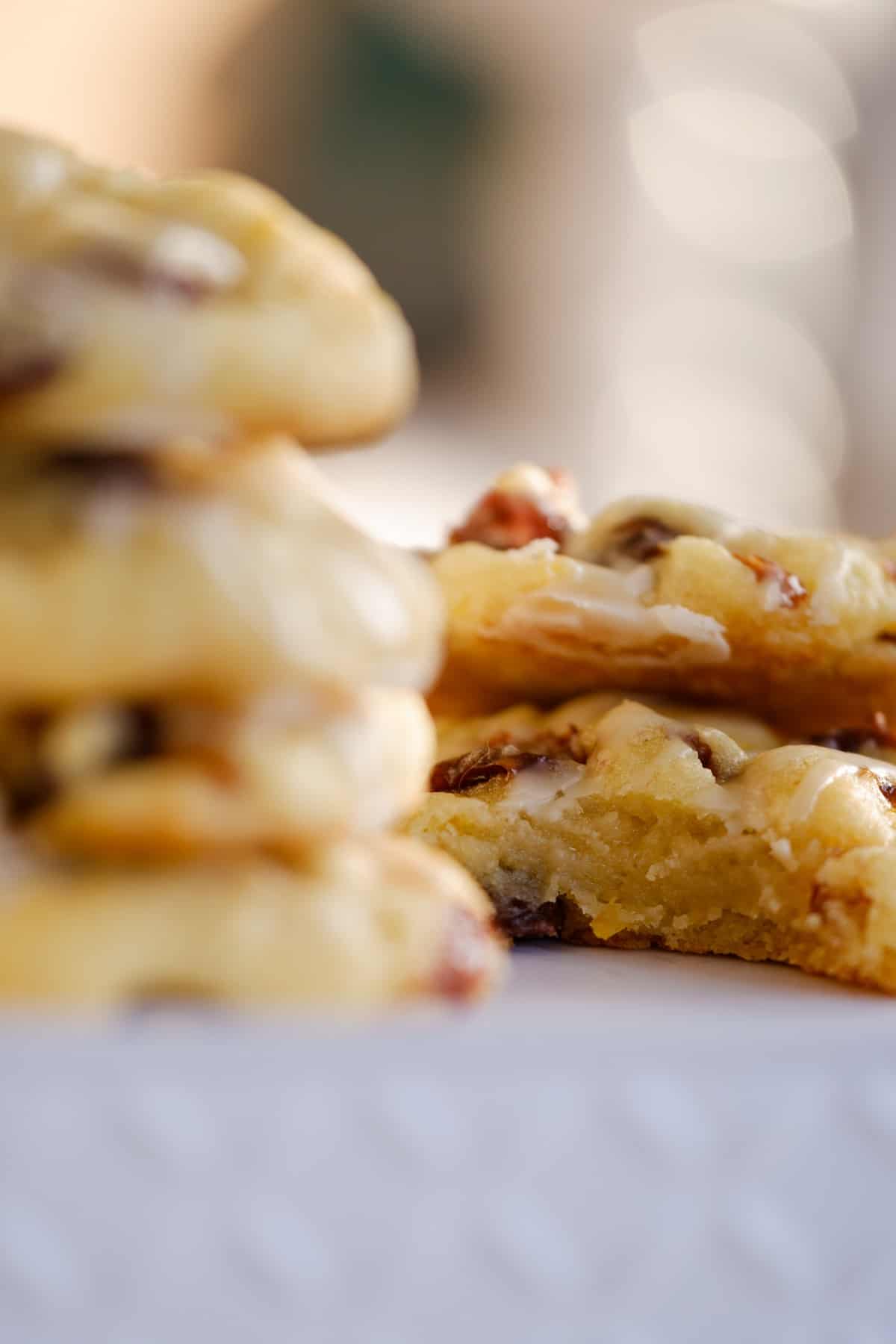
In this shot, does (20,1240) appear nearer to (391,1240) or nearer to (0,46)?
(391,1240)

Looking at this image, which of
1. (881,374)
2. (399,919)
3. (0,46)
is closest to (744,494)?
(881,374)

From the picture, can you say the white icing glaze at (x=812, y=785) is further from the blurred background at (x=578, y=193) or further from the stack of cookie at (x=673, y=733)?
the blurred background at (x=578, y=193)

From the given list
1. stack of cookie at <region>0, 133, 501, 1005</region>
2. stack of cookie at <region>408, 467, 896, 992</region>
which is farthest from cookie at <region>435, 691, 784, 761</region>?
stack of cookie at <region>0, 133, 501, 1005</region>

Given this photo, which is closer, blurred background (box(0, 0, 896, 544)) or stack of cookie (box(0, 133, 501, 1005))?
stack of cookie (box(0, 133, 501, 1005))

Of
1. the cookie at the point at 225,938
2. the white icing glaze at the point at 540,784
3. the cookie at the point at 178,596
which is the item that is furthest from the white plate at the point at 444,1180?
the white icing glaze at the point at 540,784

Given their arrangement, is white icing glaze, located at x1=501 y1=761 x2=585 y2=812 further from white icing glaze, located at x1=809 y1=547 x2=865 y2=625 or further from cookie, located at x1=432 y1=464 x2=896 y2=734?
white icing glaze, located at x1=809 y1=547 x2=865 y2=625

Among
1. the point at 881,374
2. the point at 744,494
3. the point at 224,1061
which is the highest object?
the point at 224,1061
